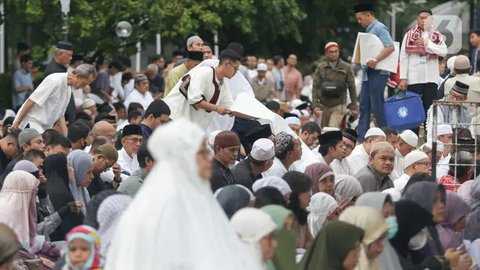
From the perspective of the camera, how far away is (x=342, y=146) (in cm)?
1852

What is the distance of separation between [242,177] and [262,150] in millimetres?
359

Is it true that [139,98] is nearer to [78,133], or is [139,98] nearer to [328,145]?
[78,133]

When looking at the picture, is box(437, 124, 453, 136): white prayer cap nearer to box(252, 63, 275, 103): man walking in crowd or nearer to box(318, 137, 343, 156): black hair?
box(318, 137, 343, 156): black hair

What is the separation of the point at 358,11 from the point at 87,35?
11232 mm

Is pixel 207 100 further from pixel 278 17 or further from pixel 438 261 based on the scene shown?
pixel 278 17

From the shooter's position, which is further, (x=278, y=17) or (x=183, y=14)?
(x=278, y=17)

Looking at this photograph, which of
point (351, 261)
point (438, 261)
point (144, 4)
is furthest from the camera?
point (144, 4)

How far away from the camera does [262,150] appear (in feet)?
54.0

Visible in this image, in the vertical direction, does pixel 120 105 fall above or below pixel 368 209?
below

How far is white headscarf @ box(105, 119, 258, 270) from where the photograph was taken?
10250mm

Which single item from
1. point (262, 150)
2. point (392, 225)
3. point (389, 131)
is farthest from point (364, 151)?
point (392, 225)

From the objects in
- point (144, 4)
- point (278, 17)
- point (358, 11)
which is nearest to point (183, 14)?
point (144, 4)

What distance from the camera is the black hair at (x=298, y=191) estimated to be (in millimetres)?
13625

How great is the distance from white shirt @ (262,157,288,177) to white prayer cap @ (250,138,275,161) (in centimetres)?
34
